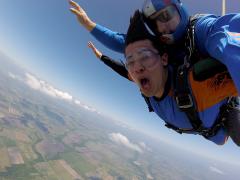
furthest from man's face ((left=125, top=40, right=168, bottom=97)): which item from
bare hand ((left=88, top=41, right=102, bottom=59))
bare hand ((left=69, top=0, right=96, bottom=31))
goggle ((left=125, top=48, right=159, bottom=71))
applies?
bare hand ((left=88, top=41, right=102, bottom=59))

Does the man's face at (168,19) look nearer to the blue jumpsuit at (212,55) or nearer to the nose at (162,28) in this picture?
the nose at (162,28)

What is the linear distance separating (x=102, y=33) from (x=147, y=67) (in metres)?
1.34

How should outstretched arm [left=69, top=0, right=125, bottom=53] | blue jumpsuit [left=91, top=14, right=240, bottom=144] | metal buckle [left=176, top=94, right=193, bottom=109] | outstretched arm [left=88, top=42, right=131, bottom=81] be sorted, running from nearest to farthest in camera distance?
blue jumpsuit [left=91, top=14, right=240, bottom=144]
metal buckle [left=176, top=94, right=193, bottom=109]
outstretched arm [left=69, top=0, right=125, bottom=53]
outstretched arm [left=88, top=42, right=131, bottom=81]

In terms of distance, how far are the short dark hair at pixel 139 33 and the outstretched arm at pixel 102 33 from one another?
2.95ft

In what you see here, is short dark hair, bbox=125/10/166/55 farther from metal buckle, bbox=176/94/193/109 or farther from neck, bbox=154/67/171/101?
metal buckle, bbox=176/94/193/109

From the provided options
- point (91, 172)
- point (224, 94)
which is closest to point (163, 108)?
point (224, 94)

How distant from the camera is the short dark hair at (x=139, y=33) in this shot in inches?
71.5

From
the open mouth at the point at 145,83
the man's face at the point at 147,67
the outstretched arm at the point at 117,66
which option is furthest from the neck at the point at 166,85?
the outstretched arm at the point at 117,66

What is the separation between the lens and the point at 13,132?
100m

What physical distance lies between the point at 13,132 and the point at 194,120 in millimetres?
110824

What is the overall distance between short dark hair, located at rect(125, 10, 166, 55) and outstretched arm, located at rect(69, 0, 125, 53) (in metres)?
0.90

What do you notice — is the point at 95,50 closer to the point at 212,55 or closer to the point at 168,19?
the point at 168,19

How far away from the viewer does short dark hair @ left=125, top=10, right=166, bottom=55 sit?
182cm

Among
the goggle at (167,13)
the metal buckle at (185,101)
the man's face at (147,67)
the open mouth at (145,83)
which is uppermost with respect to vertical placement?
the goggle at (167,13)
